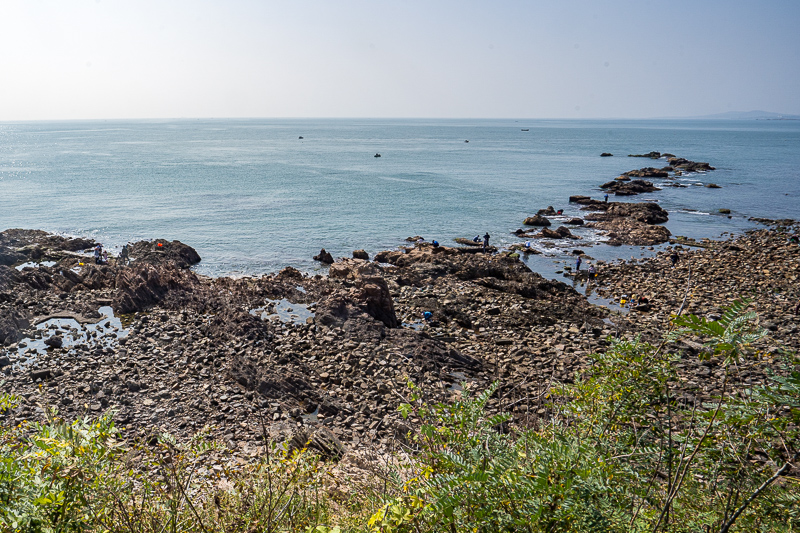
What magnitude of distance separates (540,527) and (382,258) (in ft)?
Result: 101

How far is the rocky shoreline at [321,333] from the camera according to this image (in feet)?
47.0

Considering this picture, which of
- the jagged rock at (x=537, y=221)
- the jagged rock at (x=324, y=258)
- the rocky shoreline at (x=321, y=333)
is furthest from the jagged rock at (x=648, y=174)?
the jagged rock at (x=324, y=258)

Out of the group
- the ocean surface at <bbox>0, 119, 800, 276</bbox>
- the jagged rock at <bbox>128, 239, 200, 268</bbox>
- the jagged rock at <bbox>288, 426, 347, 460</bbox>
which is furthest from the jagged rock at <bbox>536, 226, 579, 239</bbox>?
the jagged rock at <bbox>288, 426, 347, 460</bbox>

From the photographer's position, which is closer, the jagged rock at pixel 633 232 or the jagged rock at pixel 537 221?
the jagged rock at pixel 633 232

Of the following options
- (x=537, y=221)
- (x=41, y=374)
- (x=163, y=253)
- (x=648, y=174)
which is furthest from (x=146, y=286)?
(x=648, y=174)

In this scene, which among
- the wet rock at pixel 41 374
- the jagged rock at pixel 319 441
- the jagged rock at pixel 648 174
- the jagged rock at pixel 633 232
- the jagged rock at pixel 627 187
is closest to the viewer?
the jagged rock at pixel 319 441

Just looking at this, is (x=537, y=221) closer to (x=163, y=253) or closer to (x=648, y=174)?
(x=163, y=253)

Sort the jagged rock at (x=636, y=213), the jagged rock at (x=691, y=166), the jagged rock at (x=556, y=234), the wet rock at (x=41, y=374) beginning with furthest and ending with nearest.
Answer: the jagged rock at (x=691, y=166)
the jagged rock at (x=636, y=213)
the jagged rock at (x=556, y=234)
the wet rock at (x=41, y=374)

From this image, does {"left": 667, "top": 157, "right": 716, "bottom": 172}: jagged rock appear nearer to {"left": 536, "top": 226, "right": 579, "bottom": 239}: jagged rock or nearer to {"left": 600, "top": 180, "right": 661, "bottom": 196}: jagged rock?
{"left": 600, "top": 180, "right": 661, "bottom": 196}: jagged rock

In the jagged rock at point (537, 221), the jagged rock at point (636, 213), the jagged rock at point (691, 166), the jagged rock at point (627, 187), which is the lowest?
the jagged rock at point (537, 221)

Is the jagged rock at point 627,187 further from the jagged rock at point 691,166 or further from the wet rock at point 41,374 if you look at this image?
the wet rock at point 41,374

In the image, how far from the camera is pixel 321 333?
20.1 m

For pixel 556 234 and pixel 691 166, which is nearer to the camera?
pixel 556 234

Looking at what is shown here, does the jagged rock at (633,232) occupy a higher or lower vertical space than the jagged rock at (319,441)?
higher
